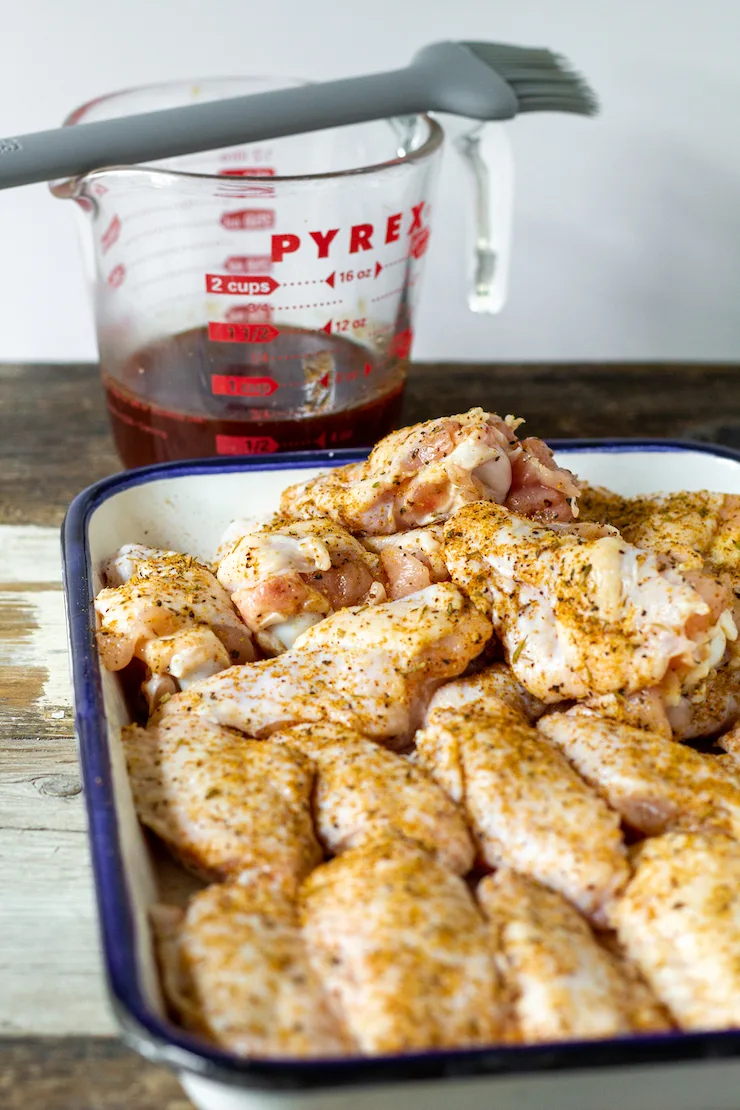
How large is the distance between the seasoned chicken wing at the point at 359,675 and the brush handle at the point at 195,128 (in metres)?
0.98

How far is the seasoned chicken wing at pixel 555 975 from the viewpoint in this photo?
1179mm

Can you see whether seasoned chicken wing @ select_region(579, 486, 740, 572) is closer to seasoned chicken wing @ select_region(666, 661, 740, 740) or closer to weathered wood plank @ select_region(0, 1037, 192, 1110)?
seasoned chicken wing @ select_region(666, 661, 740, 740)

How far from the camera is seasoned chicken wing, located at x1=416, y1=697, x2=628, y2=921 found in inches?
54.2

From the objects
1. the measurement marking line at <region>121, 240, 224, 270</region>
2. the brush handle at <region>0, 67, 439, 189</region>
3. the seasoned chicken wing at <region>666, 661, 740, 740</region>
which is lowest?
the seasoned chicken wing at <region>666, 661, 740, 740</region>

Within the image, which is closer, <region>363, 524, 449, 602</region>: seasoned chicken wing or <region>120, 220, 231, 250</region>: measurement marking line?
<region>363, 524, 449, 602</region>: seasoned chicken wing

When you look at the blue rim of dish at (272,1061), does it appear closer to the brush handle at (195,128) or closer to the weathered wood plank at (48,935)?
the weathered wood plank at (48,935)

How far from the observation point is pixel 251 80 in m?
2.66

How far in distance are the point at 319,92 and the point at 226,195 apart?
0.32 m

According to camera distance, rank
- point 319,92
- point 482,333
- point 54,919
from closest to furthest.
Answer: point 54,919, point 319,92, point 482,333

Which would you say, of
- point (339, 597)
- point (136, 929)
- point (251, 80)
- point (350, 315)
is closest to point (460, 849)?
point (136, 929)

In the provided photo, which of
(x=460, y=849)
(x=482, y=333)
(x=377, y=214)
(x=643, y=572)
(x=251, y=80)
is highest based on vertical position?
(x=251, y=80)

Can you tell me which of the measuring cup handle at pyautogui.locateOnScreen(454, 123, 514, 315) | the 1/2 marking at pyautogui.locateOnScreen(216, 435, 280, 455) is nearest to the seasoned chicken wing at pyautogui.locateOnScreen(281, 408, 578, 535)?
the 1/2 marking at pyautogui.locateOnScreen(216, 435, 280, 455)

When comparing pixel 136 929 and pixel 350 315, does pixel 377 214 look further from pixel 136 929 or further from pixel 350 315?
pixel 136 929

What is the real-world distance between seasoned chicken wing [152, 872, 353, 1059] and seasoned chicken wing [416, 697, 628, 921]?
0.87 ft
